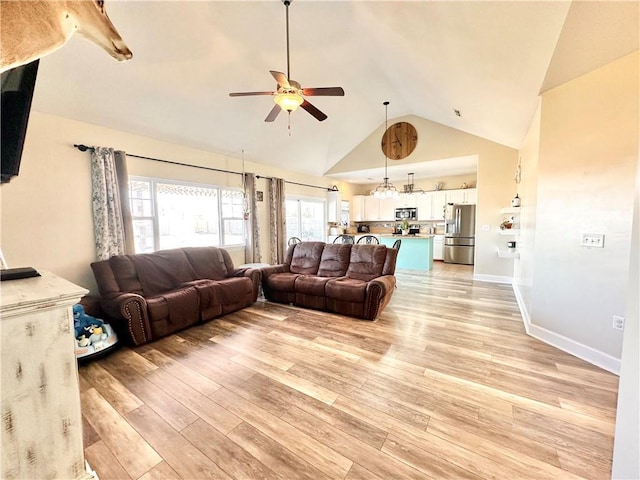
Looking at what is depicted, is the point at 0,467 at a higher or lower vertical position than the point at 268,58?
lower

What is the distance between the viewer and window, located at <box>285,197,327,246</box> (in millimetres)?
6581

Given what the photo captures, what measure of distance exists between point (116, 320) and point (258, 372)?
1737 millimetres

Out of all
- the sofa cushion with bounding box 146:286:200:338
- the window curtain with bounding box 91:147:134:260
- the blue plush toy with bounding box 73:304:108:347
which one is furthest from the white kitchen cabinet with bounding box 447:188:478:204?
the blue plush toy with bounding box 73:304:108:347

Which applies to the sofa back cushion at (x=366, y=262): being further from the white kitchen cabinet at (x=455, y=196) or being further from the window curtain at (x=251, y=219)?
the white kitchen cabinet at (x=455, y=196)

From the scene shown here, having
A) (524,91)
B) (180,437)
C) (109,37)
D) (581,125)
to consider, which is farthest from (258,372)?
(524,91)

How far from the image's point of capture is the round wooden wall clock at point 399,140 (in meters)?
5.88

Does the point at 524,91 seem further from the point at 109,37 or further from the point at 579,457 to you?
the point at 109,37

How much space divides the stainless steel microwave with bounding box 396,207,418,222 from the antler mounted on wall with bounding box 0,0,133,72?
323 inches

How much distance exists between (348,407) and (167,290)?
2.80 meters

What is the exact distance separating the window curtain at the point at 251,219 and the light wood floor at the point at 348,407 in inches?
90.6

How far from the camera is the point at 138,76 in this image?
119 inches

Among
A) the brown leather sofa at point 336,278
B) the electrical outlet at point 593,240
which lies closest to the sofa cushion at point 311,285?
the brown leather sofa at point 336,278

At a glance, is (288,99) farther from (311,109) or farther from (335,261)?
(335,261)

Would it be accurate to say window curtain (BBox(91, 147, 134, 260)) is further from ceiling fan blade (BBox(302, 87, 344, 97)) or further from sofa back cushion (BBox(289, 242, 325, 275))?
ceiling fan blade (BBox(302, 87, 344, 97))
